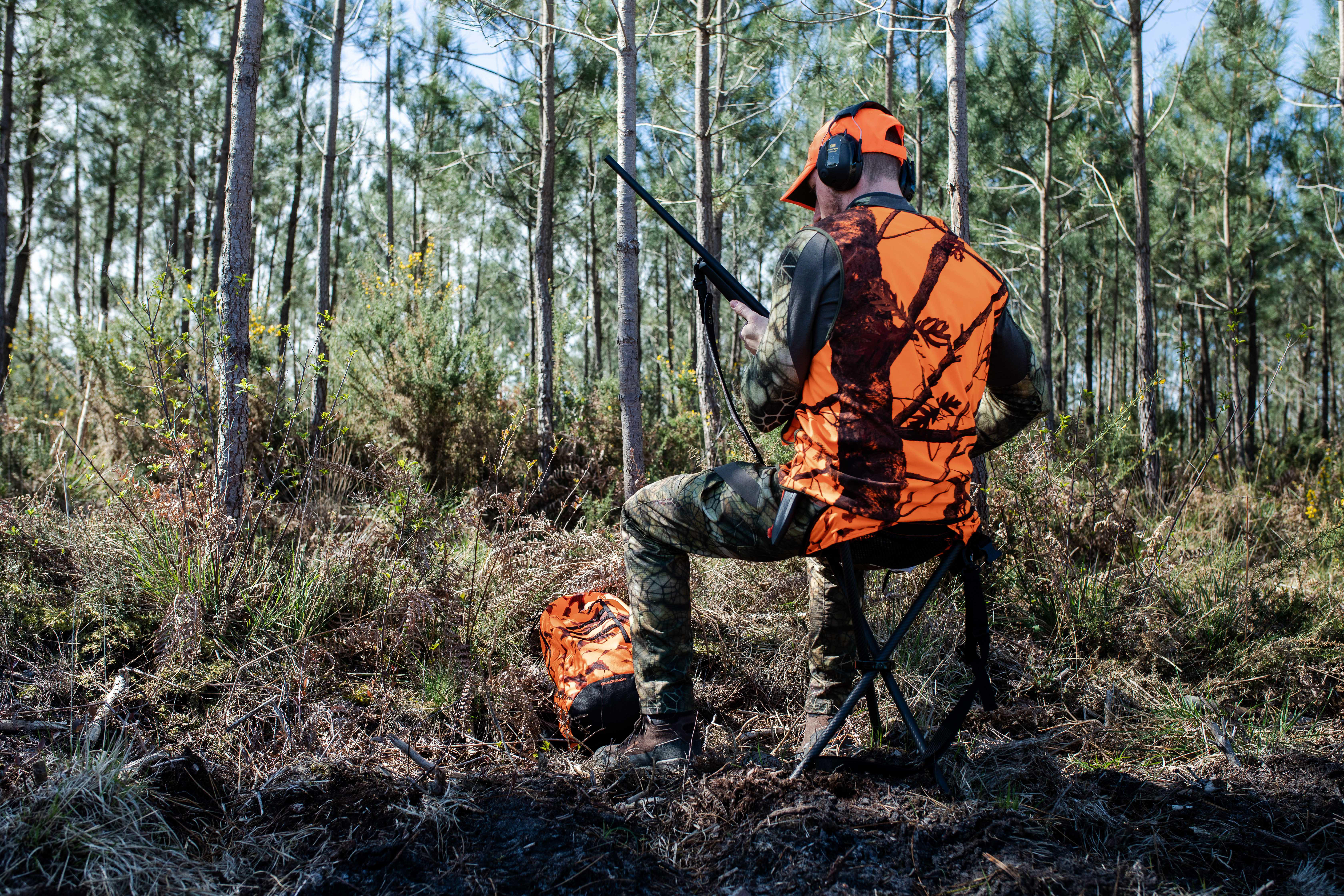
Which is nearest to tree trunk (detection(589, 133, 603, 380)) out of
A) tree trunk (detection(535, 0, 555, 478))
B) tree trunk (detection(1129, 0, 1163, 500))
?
tree trunk (detection(535, 0, 555, 478))

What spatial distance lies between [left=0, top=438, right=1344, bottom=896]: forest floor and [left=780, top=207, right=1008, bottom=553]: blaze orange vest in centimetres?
78

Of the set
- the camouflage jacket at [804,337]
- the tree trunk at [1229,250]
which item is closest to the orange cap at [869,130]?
the camouflage jacket at [804,337]

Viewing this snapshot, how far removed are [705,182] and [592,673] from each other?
4.07 m

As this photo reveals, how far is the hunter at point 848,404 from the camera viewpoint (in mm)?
2004

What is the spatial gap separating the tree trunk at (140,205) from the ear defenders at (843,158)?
1746cm

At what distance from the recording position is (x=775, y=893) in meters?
1.78

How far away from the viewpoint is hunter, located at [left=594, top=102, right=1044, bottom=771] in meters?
2.00

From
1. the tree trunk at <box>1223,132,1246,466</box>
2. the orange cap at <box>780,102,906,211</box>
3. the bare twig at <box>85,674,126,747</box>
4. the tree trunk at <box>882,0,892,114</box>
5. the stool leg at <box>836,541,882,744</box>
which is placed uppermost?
the tree trunk at <box>882,0,892,114</box>

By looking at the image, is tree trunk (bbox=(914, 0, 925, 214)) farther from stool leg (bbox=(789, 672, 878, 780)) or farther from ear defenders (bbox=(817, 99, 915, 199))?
stool leg (bbox=(789, 672, 878, 780))

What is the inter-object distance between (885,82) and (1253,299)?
8589mm

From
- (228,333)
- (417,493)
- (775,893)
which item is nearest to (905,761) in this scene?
(775,893)

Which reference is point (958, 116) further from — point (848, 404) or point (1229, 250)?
point (1229, 250)

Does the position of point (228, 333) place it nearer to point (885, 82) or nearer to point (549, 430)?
point (549, 430)

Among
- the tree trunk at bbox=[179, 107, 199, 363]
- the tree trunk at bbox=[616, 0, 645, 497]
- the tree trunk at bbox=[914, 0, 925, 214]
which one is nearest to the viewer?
the tree trunk at bbox=[616, 0, 645, 497]
